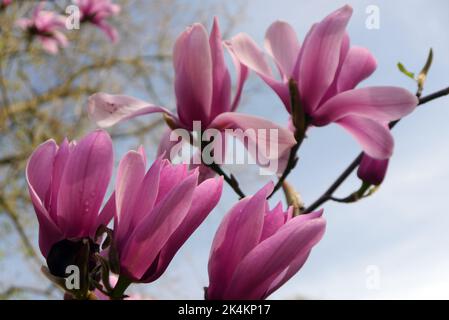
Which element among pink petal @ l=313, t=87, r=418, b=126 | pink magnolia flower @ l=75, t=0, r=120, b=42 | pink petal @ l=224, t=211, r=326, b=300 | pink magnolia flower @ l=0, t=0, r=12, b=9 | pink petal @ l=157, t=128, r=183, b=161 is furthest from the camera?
pink magnolia flower @ l=75, t=0, r=120, b=42

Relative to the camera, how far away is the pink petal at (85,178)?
0.41 metres

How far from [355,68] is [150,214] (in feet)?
0.81

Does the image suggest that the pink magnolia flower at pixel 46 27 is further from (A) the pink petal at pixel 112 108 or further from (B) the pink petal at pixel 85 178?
(B) the pink petal at pixel 85 178

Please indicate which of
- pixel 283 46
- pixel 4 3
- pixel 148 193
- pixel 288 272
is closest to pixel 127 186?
pixel 148 193

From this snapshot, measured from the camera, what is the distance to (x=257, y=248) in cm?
38

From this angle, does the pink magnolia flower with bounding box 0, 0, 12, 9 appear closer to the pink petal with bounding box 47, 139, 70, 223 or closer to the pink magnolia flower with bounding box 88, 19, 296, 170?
the pink magnolia flower with bounding box 88, 19, 296, 170

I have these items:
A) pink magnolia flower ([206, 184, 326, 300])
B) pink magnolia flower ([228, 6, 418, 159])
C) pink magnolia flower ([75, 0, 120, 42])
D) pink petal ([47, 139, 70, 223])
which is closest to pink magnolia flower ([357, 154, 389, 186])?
pink magnolia flower ([228, 6, 418, 159])

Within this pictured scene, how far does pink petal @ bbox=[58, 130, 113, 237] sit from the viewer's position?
41cm

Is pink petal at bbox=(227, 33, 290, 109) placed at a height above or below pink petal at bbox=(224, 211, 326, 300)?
above

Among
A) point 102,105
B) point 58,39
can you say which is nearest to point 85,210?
point 102,105

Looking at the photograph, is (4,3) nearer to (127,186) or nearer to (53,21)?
(53,21)

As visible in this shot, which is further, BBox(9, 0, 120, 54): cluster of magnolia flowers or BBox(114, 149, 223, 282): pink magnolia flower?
BBox(9, 0, 120, 54): cluster of magnolia flowers

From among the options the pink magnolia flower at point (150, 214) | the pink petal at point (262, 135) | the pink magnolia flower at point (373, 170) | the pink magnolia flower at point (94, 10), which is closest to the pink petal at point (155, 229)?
the pink magnolia flower at point (150, 214)

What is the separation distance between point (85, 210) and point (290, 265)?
16 cm
